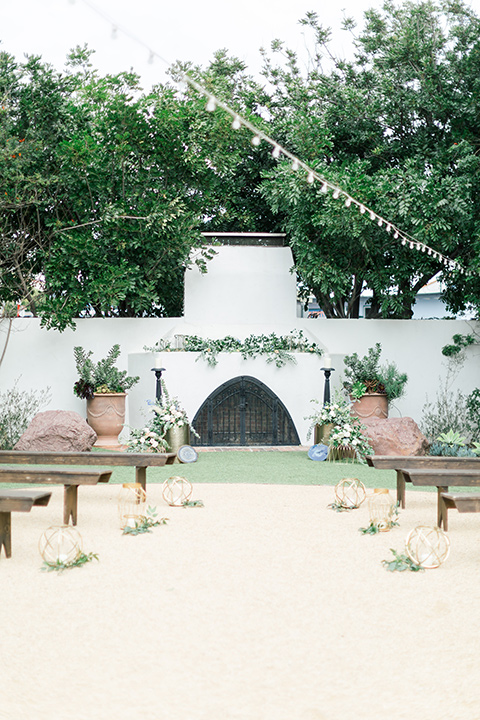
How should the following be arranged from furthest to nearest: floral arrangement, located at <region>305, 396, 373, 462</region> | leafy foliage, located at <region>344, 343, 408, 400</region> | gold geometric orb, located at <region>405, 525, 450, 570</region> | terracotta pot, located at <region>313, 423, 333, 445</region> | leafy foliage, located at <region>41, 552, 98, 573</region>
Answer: leafy foliage, located at <region>344, 343, 408, 400</region>
terracotta pot, located at <region>313, 423, 333, 445</region>
floral arrangement, located at <region>305, 396, 373, 462</region>
gold geometric orb, located at <region>405, 525, 450, 570</region>
leafy foliage, located at <region>41, 552, 98, 573</region>

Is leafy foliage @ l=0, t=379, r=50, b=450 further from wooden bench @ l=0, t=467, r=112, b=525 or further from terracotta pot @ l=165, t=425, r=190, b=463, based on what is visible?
wooden bench @ l=0, t=467, r=112, b=525

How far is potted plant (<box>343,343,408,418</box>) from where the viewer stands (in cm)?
1279

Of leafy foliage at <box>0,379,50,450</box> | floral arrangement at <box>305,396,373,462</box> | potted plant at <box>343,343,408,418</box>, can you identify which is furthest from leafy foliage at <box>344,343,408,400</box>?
leafy foliage at <box>0,379,50,450</box>

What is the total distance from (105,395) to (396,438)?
5178 mm

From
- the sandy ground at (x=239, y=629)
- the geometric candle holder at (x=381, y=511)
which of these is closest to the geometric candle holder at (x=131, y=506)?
the sandy ground at (x=239, y=629)

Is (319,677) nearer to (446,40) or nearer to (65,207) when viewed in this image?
(65,207)

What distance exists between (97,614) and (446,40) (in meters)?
12.7

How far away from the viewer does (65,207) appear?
1380 cm

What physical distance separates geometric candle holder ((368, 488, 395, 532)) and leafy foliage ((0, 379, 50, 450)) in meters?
6.92

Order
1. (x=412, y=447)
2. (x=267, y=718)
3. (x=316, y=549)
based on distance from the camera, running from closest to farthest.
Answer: (x=267, y=718), (x=316, y=549), (x=412, y=447)

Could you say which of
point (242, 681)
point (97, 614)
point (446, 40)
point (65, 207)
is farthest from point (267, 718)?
point (446, 40)

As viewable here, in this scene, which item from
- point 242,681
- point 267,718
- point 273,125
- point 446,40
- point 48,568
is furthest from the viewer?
point 273,125

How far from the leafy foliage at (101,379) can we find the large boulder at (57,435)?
50.7 inches

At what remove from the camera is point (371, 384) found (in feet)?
42.5
